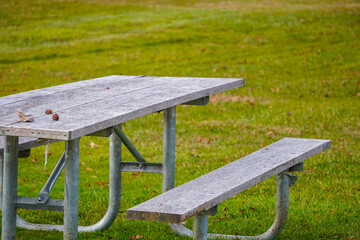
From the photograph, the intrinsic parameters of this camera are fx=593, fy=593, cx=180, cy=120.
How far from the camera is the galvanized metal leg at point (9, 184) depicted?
11.6ft

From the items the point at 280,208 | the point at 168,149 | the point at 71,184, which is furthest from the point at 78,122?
the point at 280,208

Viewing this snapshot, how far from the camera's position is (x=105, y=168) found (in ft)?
23.7

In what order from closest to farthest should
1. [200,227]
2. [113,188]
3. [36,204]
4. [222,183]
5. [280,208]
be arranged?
[200,227]
[36,204]
[222,183]
[280,208]
[113,188]

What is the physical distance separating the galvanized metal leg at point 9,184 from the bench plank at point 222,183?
33.4 inches

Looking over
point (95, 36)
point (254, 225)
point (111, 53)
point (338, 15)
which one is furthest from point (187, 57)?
point (254, 225)

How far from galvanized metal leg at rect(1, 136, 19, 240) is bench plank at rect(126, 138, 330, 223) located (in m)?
0.85

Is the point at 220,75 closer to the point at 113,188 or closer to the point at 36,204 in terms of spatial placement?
the point at 113,188

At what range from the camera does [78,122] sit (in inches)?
128

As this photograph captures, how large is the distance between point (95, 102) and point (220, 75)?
35.3 feet

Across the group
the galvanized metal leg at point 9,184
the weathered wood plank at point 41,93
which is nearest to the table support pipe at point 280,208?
the weathered wood plank at point 41,93

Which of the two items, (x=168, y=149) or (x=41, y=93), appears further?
(x=168, y=149)

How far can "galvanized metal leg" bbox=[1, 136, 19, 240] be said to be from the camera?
3.54 m

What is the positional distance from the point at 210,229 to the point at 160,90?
1287mm

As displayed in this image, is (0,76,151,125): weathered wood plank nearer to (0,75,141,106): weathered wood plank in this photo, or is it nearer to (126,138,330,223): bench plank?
(0,75,141,106): weathered wood plank
